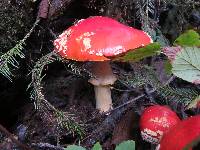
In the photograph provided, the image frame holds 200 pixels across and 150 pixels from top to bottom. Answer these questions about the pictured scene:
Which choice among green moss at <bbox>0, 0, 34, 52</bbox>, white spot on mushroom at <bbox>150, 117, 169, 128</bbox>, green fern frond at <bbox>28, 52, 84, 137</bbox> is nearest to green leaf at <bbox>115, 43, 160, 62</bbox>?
white spot on mushroom at <bbox>150, 117, 169, 128</bbox>

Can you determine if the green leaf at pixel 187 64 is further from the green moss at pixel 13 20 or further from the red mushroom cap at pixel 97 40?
the green moss at pixel 13 20

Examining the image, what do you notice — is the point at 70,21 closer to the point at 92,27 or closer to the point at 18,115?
the point at 92,27

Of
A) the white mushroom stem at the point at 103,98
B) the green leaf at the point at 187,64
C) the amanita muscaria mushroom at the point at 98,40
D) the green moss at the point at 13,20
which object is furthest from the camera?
the white mushroom stem at the point at 103,98

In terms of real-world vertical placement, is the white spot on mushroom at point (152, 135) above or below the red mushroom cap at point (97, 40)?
below

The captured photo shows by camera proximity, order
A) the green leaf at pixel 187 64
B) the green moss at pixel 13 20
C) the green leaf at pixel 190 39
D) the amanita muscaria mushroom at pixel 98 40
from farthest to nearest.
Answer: the green moss at pixel 13 20 → the amanita muscaria mushroom at pixel 98 40 → the green leaf at pixel 190 39 → the green leaf at pixel 187 64

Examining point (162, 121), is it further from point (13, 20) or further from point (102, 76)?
point (13, 20)

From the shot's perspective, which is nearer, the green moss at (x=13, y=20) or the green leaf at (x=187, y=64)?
the green leaf at (x=187, y=64)

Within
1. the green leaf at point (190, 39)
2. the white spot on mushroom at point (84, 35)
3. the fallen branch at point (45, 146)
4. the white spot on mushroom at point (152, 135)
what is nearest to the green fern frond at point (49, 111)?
the fallen branch at point (45, 146)
